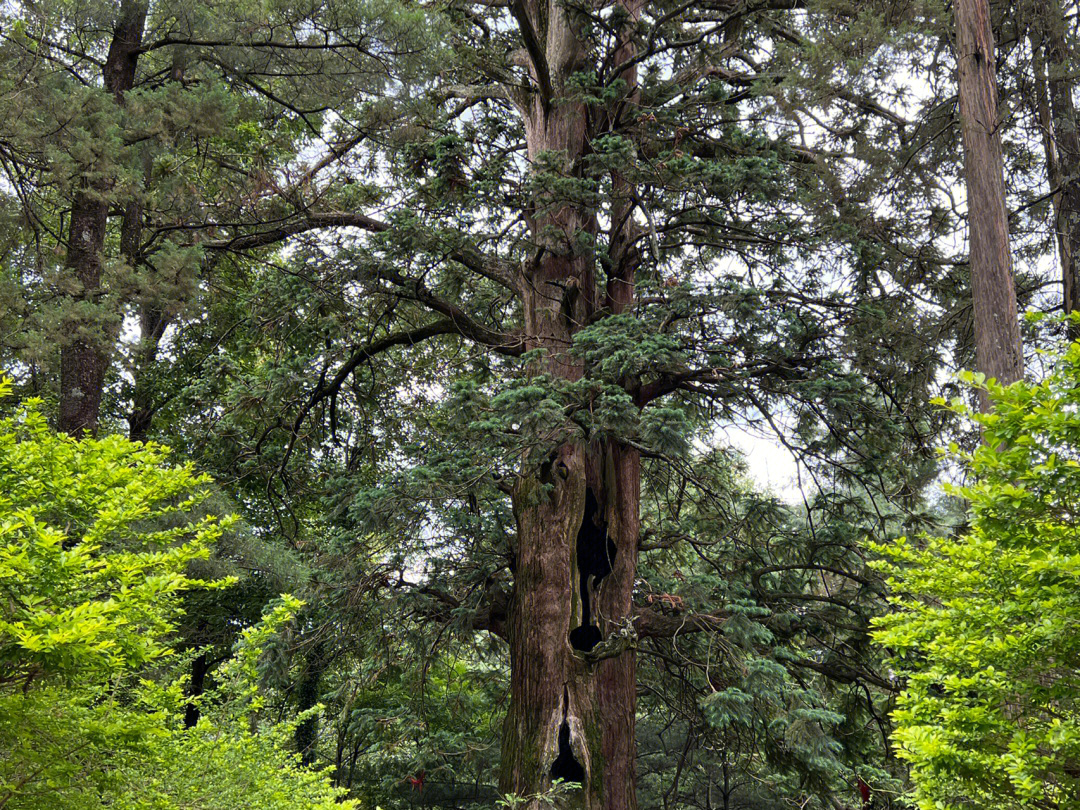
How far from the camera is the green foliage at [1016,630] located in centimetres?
346

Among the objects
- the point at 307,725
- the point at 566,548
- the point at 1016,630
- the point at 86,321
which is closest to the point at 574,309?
the point at 566,548

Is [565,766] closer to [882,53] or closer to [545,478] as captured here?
[545,478]

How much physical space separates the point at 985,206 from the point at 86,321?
8050 mm

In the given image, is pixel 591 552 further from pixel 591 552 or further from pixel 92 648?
pixel 92 648

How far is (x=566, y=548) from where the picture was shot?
8336mm

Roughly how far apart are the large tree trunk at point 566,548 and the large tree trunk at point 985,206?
3064 millimetres

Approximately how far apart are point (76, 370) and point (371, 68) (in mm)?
4387

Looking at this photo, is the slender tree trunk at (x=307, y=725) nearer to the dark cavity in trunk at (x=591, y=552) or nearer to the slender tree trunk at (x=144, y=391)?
the slender tree trunk at (x=144, y=391)

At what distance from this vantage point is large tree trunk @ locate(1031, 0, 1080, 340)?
772 cm

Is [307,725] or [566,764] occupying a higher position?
[566,764]

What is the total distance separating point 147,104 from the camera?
8.73 metres

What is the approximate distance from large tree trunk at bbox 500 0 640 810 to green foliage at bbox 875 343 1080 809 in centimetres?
373

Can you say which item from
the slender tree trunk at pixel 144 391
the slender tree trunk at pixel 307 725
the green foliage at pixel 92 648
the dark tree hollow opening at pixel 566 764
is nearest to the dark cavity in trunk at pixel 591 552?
the dark tree hollow opening at pixel 566 764

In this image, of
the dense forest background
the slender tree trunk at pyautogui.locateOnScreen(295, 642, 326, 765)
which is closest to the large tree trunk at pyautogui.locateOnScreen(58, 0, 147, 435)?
the dense forest background
